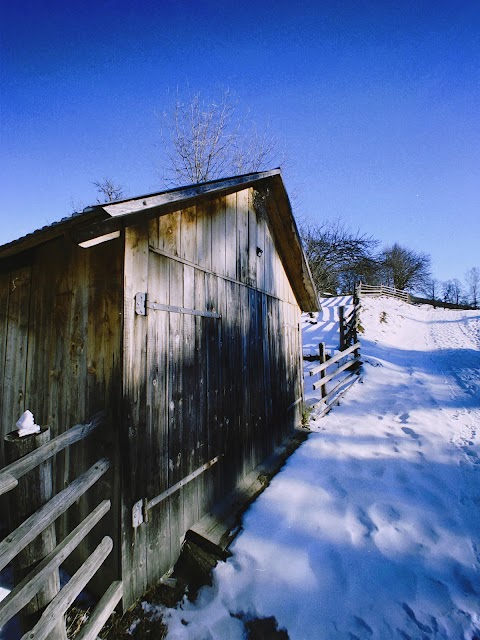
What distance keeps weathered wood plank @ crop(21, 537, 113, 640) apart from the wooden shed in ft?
0.90

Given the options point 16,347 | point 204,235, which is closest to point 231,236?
point 204,235

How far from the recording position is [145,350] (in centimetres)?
292

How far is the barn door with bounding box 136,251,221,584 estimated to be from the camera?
9.87 ft

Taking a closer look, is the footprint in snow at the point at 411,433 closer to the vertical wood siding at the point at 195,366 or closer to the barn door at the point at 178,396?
the vertical wood siding at the point at 195,366

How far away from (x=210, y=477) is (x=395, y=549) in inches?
87.7

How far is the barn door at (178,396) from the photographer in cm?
301

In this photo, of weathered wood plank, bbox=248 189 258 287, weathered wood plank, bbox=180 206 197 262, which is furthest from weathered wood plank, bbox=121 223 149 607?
weathered wood plank, bbox=248 189 258 287

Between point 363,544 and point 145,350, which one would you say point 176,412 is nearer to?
point 145,350

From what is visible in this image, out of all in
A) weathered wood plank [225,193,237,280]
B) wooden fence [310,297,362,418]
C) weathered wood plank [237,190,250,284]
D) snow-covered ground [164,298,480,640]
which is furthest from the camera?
wooden fence [310,297,362,418]

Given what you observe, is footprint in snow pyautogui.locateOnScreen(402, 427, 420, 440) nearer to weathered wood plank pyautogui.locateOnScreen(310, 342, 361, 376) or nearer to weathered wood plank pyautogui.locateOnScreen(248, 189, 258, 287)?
weathered wood plank pyautogui.locateOnScreen(310, 342, 361, 376)

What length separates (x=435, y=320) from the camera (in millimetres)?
23609

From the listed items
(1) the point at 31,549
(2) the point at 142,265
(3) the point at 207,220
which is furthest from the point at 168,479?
(3) the point at 207,220

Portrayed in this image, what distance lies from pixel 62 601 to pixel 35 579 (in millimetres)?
367

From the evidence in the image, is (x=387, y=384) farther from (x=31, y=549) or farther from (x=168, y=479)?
(x=31, y=549)
